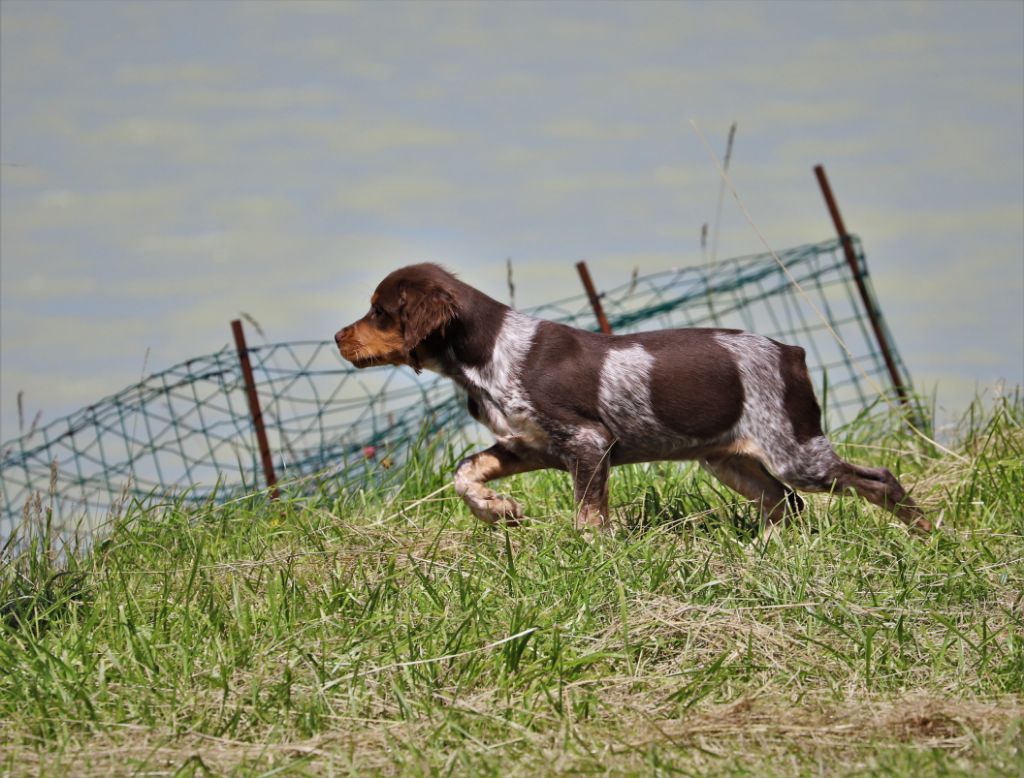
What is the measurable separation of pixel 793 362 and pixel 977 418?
8.43 feet

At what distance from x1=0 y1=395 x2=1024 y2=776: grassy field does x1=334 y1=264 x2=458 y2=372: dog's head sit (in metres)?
0.79

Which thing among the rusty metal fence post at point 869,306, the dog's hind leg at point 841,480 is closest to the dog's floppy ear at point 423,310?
the dog's hind leg at point 841,480

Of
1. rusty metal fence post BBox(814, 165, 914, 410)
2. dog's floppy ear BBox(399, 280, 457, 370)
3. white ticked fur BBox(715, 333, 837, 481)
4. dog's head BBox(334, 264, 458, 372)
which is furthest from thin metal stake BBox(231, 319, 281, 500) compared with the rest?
rusty metal fence post BBox(814, 165, 914, 410)

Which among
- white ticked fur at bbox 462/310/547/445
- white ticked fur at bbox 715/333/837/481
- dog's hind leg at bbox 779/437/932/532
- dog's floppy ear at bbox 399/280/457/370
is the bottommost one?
dog's hind leg at bbox 779/437/932/532

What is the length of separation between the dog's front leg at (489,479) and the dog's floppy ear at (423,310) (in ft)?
1.98

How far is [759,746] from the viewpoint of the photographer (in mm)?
3490

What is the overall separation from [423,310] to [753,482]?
6.17ft

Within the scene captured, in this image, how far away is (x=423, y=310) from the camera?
217 inches

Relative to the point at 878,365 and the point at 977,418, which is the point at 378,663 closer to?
the point at 977,418

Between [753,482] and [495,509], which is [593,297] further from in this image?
[495,509]

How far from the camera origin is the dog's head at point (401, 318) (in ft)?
18.1

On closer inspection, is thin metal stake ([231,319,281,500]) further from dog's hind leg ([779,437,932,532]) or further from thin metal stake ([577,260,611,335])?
dog's hind leg ([779,437,932,532])

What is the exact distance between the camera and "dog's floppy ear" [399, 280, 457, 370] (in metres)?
5.49

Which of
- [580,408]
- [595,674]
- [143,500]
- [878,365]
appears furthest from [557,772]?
[878,365]
